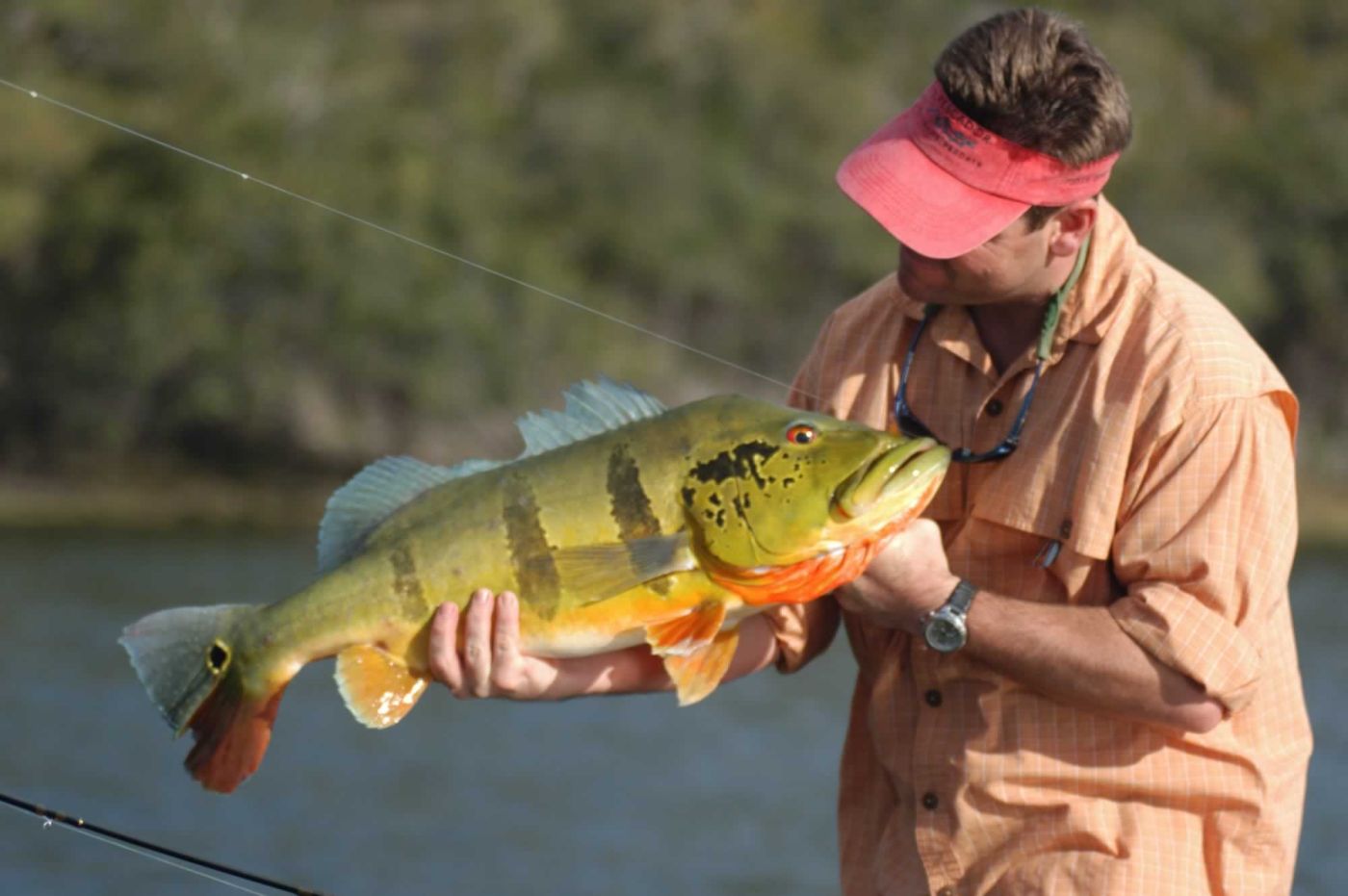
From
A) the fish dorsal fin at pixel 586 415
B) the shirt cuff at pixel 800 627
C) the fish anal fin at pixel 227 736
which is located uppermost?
the fish dorsal fin at pixel 586 415

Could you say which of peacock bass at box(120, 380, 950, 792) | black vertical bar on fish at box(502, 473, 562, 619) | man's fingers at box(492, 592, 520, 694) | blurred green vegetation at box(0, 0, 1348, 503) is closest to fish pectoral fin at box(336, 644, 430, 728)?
peacock bass at box(120, 380, 950, 792)

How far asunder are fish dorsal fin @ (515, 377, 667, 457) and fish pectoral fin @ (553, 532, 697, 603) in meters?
0.25

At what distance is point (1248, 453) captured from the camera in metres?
3.04

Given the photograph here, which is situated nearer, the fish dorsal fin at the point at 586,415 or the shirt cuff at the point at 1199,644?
the shirt cuff at the point at 1199,644

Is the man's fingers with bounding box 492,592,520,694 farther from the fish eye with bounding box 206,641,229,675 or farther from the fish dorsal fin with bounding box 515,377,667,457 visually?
the fish eye with bounding box 206,641,229,675

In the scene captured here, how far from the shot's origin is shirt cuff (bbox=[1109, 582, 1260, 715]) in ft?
9.87

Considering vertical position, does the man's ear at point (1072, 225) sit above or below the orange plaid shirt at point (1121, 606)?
above

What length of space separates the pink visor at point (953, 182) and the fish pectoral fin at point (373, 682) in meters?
1.06

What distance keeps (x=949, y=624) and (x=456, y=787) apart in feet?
33.6

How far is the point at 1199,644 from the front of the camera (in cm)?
302

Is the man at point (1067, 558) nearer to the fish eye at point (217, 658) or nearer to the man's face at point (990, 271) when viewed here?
the man's face at point (990, 271)

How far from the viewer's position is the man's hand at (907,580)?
3092 millimetres

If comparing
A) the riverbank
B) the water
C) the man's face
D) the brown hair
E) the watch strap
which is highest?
the riverbank

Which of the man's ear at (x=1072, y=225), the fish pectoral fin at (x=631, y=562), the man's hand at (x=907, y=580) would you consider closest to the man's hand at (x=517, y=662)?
the fish pectoral fin at (x=631, y=562)
